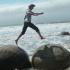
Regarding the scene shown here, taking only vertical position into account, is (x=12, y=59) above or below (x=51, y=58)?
below

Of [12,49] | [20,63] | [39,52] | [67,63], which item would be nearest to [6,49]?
[12,49]

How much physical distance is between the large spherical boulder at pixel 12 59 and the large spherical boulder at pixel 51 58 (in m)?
0.40

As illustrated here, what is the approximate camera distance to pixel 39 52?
5.80 meters

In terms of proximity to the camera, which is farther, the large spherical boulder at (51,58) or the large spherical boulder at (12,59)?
the large spherical boulder at (12,59)

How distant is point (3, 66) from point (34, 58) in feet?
3.19

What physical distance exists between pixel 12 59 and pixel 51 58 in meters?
1.21

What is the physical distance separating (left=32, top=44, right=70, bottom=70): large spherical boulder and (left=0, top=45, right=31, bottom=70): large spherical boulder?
0.40 m

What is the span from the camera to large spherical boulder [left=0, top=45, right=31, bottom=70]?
5.81 meters

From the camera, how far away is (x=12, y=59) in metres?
5.84

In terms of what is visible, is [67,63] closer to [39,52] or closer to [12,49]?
[39,52]

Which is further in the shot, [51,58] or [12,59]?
[12,59]

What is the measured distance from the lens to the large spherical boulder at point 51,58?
5.51 metres

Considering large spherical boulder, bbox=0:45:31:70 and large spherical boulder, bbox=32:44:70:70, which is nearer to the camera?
large spherical boulder, bbox=32:44:70:70

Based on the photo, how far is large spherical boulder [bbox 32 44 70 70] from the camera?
551cm
